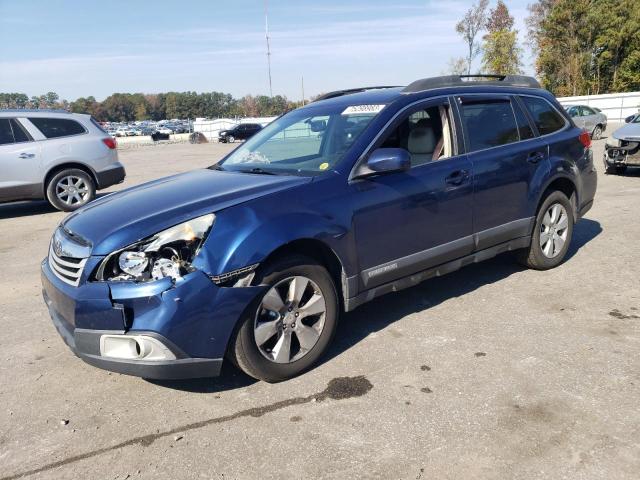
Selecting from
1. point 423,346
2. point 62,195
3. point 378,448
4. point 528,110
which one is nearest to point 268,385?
point 378,448

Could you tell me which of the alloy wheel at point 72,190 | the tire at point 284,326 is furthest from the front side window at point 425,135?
the alloy wheel at point 72,190

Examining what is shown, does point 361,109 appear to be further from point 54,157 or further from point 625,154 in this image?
point 625,154

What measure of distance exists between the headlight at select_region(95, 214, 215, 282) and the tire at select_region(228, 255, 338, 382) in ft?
1.33

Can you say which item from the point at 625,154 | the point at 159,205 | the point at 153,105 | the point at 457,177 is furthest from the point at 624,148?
the point at 153,105

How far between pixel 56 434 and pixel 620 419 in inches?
119

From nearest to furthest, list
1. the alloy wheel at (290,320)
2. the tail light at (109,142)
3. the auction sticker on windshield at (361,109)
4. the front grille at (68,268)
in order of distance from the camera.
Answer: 1. the front grille at (68,268)
2. the alloy wheel at (290,320)
3. the auction sticker on windshield at (361,109)
4. the tail light at (109,142)

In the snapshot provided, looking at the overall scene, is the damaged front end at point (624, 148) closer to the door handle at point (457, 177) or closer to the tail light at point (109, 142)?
the door handle at point (457, 177)

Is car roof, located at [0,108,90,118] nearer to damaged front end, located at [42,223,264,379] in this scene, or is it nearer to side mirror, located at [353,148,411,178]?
damaged front end, located at [42,223,264,379]

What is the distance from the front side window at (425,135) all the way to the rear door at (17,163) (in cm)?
761

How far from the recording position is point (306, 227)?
10.8ft

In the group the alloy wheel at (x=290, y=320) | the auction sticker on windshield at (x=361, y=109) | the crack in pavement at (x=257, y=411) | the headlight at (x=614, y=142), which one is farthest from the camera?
the headlight at (x=614, y=142)

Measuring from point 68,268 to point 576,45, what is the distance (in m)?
55.4

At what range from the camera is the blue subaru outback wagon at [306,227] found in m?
2.92

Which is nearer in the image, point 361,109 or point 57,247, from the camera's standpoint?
point 57,247
